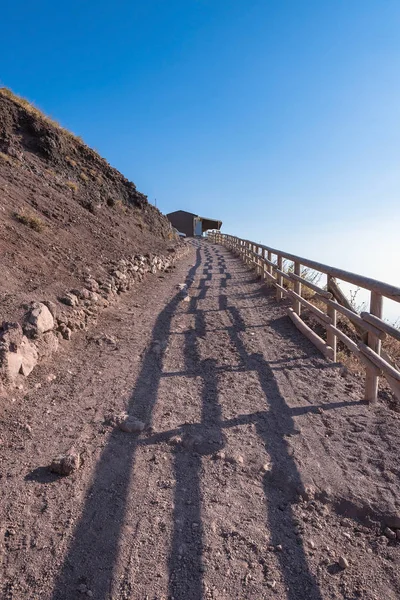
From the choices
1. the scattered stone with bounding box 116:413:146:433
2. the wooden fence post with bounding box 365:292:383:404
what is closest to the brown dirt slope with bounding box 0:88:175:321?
the scattered stone with bounding box 116:413:146:433

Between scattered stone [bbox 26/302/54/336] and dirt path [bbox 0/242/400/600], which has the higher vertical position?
scattered stone [bbox 26/302/54/336]

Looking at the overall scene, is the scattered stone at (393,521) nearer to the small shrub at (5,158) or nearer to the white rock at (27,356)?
the white rock at (27,356)

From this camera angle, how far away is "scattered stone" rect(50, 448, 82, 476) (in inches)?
106

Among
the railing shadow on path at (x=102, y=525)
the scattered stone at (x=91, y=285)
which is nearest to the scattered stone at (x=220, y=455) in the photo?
the railing shadow on path at (x=102, y=525)

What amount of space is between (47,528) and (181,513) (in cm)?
81

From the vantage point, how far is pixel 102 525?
2.27m

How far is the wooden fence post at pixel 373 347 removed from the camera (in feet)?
12.0

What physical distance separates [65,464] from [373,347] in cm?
302

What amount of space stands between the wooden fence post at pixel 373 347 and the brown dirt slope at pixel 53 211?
12.7 feet

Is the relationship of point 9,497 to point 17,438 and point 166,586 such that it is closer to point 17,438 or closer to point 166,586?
point 17,438

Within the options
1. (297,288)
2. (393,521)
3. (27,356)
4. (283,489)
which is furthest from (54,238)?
(393,521)

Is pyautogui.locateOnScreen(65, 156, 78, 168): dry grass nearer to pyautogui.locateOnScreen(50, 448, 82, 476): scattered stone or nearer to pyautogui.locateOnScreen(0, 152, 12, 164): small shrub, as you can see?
pyautogui.locateOnScreen(0, 152, 12, 164): small shrub

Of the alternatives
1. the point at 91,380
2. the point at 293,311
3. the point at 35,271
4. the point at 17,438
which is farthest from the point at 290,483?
the point at 35,271

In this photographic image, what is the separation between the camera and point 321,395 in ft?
13.2
